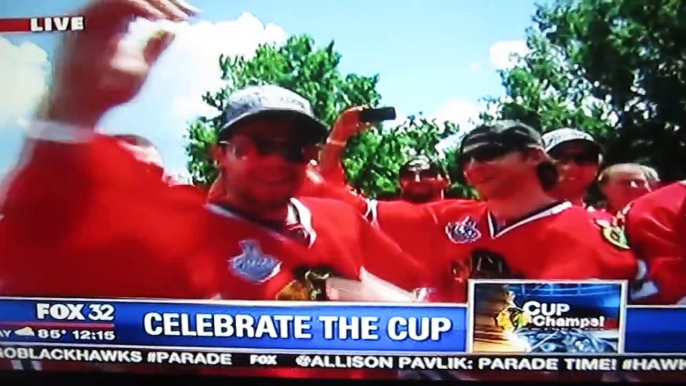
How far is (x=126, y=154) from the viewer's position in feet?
4.52

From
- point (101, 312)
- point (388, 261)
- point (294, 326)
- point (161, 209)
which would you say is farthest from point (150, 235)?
point (388, 261)

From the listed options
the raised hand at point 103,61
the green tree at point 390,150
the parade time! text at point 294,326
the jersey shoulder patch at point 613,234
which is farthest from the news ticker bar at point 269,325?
the raised hand at point 103,61

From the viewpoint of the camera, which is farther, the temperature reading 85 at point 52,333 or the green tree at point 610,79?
the temperature reading 85 at point 52,333

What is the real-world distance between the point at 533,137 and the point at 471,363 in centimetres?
38

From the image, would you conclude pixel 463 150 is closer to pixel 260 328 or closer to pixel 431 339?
pixel 431 339

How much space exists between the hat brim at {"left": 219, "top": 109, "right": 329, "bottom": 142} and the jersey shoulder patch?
449 millimetres

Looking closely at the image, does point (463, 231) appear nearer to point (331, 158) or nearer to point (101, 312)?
point (331, 158)

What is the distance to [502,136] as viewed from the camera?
135cm

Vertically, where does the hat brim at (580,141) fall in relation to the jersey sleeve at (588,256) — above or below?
above

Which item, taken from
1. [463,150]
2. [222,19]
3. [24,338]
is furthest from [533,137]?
[24,338]

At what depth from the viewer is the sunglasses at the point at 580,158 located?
4.40 feet

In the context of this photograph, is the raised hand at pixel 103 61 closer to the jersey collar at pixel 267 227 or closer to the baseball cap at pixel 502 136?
the jersey collar at pixel 267 227

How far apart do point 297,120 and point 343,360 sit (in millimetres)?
400

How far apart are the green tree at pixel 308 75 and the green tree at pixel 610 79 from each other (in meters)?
0.21
